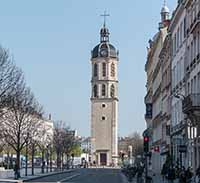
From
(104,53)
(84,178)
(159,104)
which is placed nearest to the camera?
(84,178)

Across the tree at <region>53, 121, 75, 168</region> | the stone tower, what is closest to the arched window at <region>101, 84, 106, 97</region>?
the stone tower

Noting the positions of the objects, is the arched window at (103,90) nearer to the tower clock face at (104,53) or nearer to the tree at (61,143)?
the tower clock face at (104,53)

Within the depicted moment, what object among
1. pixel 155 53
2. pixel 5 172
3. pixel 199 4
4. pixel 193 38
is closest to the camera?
pixel 199 4

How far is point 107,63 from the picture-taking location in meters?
196

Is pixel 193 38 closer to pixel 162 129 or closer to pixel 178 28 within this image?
pixel 178 28

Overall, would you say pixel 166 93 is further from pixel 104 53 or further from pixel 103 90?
pixel 104 53

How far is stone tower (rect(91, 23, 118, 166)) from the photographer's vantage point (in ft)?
626

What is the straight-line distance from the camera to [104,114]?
19188 centimetres

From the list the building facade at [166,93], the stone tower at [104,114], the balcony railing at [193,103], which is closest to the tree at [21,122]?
the building facade at [166,93]

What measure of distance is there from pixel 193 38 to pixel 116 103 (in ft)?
441

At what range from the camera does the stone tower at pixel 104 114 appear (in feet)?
626

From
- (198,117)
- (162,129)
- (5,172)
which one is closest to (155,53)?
(162,129)

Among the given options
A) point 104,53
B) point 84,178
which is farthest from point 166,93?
point 104,53

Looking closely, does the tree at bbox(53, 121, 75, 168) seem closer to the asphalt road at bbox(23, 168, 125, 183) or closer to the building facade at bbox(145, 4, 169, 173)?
the building facade at bbox(145, 4, 169, 173)
